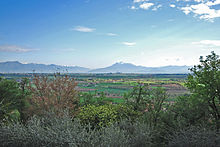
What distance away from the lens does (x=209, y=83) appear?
840cm

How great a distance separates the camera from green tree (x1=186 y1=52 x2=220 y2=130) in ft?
27.1

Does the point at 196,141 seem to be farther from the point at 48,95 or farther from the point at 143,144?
the point at 48,95

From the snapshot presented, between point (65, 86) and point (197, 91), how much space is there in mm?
7809

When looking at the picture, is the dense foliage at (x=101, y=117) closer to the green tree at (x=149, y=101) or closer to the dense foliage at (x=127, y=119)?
the dense foliage at (x=127, y=119)

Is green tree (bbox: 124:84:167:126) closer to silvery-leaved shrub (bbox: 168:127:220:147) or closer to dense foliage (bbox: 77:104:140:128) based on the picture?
dense foliage (bbox: 77:104:140:128)

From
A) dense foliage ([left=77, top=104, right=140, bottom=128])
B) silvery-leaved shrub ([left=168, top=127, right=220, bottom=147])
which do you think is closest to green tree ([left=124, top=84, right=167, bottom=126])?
dense foliage ([left=77, top=104, right=140, bottom=128])

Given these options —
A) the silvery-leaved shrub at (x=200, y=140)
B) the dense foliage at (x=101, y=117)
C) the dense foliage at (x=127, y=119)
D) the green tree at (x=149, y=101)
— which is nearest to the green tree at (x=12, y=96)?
the dense foliage at (x=127, y=119)

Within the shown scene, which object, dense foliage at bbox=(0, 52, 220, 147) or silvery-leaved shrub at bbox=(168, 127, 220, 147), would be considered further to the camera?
silvery-leaved shrub at bbox=(168, 127, 220, 147)

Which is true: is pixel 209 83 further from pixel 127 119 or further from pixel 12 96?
pixel 12 96

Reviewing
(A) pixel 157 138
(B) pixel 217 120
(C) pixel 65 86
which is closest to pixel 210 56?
(B) pixel 217 120

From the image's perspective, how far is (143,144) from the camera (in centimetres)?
657

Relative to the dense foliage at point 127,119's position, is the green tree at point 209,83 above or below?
above

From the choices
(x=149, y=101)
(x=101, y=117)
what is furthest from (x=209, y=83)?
(x=101, y=117)

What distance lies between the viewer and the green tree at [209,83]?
825 cm
